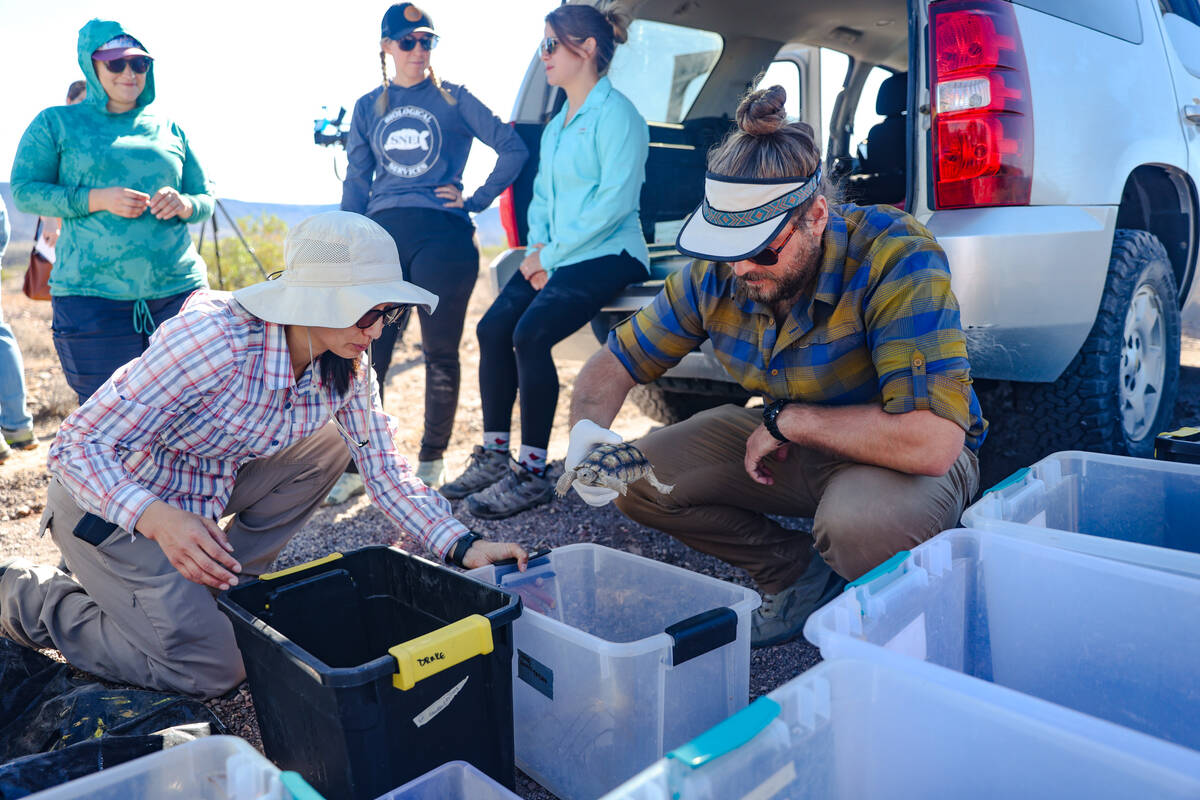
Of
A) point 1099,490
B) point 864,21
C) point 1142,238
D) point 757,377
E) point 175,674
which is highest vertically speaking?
point 864,21

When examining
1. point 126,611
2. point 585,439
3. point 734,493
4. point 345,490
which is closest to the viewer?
point 126,611

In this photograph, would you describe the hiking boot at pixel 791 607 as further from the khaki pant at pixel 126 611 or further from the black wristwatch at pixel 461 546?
the khaki pant at pixel 126 611

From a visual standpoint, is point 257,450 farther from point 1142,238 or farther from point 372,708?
point 1142,238

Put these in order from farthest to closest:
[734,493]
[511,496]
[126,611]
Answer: [511,496] < [734,493] < [126,611]

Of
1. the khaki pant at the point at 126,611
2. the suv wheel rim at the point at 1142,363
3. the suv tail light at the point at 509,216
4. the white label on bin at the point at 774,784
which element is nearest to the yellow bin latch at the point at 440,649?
the white label on bin at the point at 774,784

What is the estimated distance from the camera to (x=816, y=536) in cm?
203

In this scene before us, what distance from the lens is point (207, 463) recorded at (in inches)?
84.5

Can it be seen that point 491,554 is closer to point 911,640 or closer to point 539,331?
point 911,640

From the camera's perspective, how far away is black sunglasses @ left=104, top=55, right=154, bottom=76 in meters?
3.05

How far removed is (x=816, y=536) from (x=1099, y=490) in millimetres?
627

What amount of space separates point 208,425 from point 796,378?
1372mm

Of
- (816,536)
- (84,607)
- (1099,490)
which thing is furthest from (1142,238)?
(84,607)

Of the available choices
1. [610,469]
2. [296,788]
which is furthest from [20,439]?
[296,788]

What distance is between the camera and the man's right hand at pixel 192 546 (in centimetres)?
172
